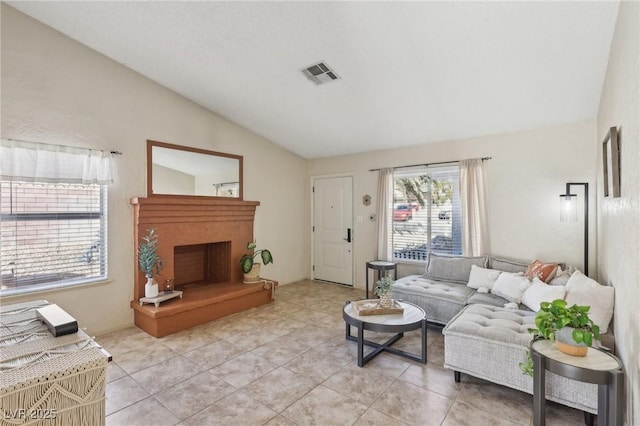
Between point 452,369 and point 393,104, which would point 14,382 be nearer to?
point 452,369

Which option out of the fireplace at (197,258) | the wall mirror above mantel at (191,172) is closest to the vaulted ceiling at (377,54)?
the wall mirror above mantel at (191,172)

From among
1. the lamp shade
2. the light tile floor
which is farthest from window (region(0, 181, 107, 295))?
the lamp shade

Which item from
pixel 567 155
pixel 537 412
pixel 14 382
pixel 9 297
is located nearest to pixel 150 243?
pixel 9 297

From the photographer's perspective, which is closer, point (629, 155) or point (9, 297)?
point (629, 155)

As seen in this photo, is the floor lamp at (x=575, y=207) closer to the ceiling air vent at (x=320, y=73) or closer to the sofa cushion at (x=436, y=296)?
the sofa cushion at (x=436, y=296)

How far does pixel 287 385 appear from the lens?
2391 millimetres

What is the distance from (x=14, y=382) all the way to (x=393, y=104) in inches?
146

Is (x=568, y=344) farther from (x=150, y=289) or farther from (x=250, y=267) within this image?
(x=150, y=289)

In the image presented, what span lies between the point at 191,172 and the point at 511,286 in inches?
160

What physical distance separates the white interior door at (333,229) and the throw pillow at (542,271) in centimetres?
272

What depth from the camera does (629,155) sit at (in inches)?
65.4

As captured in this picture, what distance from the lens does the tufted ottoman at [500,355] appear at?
1936 mm

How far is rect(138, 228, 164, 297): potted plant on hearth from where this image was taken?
11.3ft

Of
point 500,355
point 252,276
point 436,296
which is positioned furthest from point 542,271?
point 252,276
